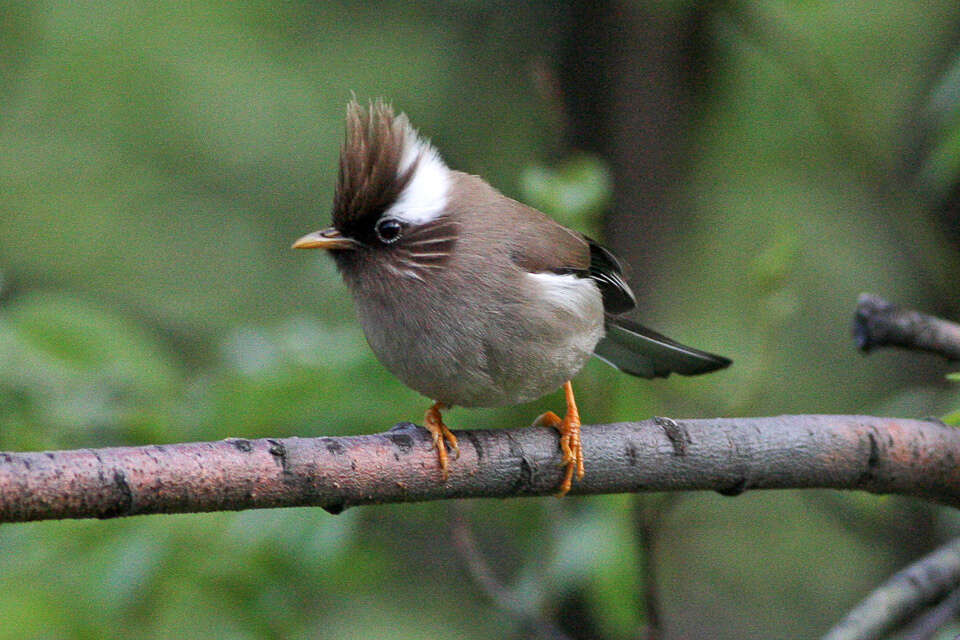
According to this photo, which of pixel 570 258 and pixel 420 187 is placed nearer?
pixel 420 187

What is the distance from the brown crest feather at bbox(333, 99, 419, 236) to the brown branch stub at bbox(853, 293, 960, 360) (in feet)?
5.87

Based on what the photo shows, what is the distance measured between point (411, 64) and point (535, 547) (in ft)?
12.8

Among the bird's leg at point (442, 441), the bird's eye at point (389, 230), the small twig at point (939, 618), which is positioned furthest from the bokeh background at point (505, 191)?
the small twig at point (939, 618)

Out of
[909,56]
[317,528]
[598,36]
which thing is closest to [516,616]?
[317,528]

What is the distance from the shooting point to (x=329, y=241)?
407 centimetres

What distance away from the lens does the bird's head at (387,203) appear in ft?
12.9

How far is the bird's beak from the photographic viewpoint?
3.99 meters

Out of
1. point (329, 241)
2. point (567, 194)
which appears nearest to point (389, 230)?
point (329, 241)

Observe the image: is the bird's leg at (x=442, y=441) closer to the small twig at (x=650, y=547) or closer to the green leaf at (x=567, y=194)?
the small twig at (x=650, y=547)

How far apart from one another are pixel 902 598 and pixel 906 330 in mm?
1014

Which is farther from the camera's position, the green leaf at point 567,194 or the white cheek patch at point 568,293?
the green leaf at point 567,194

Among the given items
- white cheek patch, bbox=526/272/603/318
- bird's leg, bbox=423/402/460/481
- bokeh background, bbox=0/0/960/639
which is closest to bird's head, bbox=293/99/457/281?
white cheek patch, bbox=526/272/603/318

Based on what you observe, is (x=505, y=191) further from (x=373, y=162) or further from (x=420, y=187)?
(x=373, y=162)

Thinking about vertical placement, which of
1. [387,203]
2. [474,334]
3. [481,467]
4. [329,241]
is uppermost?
[387,203]
